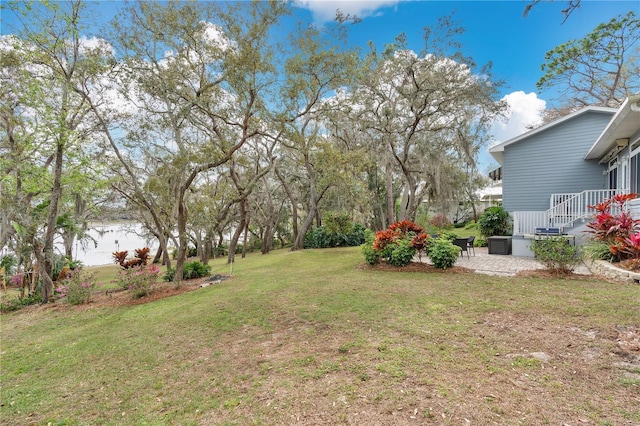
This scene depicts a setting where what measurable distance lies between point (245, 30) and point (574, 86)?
1903cm

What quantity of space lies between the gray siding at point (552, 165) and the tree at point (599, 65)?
5.24 m

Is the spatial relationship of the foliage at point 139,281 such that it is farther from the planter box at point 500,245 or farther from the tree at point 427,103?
the planter box at point 500,245

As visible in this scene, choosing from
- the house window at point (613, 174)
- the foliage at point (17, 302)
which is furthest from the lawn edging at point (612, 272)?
the foliage at point (17, 302)

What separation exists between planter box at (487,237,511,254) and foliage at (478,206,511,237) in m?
2.09

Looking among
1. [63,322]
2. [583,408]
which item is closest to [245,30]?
[63,322]

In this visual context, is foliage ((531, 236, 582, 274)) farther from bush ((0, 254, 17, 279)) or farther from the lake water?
bush ((0, 254, 17, 279))

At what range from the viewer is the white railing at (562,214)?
943 centimetres

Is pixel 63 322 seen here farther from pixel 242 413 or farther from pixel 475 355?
pixel 475 355

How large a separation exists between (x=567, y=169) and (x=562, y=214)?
10.1 ft

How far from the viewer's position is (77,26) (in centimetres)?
694

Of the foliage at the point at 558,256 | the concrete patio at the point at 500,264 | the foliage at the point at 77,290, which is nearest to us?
the foliage at the point at 558,256

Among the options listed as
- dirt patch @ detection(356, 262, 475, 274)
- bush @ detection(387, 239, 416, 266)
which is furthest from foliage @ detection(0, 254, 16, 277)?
bush @ detection(387, 239, 416, 266)

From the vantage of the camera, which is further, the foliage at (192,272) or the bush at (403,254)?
the foliage at (192,272)

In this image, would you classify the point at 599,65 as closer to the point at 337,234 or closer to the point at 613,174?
the point at 613,174
